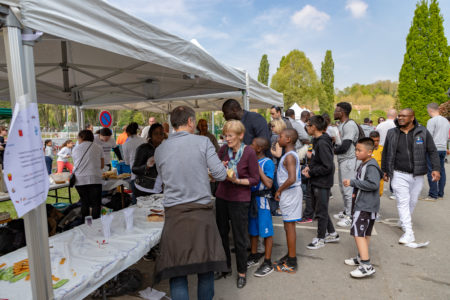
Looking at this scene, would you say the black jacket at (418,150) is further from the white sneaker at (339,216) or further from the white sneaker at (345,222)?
the white sneaker at (339,216)

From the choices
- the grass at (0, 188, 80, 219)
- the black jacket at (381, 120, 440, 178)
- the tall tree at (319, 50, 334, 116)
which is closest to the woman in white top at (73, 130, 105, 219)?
the grass at (0, 188, 80, 219)

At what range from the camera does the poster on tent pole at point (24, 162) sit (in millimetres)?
1338

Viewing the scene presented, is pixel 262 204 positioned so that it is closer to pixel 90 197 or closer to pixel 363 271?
pixel 363 271

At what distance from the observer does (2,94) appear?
4.84m

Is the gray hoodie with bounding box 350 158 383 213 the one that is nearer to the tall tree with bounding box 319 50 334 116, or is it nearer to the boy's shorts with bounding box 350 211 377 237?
the boy's shorts with bounding box 350 211 377 237

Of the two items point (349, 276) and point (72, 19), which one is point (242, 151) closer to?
point (72, 19)

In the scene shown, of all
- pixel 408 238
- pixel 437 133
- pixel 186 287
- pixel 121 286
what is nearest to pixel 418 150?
pixel 408 238

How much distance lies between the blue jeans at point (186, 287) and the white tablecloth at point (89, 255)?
413mm

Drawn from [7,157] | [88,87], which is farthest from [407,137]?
[88,87]

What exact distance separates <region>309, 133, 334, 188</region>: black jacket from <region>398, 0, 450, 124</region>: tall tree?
66.5 ft

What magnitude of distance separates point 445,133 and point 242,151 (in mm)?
5707

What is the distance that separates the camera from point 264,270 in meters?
3.03

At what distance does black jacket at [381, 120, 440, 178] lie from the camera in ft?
11.9

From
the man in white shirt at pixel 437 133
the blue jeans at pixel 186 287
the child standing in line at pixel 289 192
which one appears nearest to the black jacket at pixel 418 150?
the child standing in line at pixel 289 192
